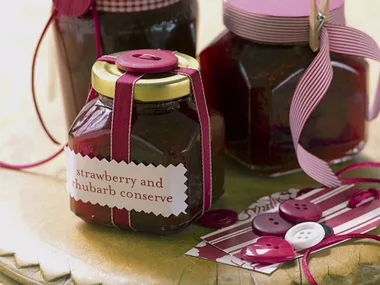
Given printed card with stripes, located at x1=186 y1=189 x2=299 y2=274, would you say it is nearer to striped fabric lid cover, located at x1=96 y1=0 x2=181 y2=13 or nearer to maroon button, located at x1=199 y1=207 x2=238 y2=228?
maroon button, located at x1=199 y1=207 x2=238 y2=228

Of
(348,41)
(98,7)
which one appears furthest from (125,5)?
(348,41)

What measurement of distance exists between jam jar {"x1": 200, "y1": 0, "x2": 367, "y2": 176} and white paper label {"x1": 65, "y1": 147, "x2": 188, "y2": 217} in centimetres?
18

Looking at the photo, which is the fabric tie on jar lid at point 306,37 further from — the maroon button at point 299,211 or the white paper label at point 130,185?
the white paper label at point 130,185

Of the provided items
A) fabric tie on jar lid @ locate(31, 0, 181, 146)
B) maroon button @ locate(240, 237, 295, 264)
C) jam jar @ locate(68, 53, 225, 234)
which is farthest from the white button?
fabric tie on jar lid @ locate(31, 0, 181, 146)

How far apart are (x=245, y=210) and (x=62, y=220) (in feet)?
0.73

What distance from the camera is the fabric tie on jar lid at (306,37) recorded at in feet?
3.34

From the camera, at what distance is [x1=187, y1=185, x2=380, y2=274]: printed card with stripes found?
37.4 inches

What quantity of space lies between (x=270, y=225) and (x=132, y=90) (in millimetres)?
224

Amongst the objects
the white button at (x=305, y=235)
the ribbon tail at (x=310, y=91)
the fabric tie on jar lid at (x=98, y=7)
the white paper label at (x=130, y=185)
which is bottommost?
Result: the white button at (x=305, y=235)

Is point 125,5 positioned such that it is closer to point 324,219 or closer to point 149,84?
point 149,84

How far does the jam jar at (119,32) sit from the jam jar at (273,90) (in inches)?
2.1

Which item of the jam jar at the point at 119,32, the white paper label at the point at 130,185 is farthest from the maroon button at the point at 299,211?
the jam jar at the point at 119,32

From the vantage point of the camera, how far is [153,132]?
0.92 meters

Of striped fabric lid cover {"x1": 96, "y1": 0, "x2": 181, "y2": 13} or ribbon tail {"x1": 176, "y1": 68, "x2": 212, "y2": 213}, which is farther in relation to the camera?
striped fabric lid cover {"x1": 96, "y1": 0, "x2": 181, "y2": 13}
